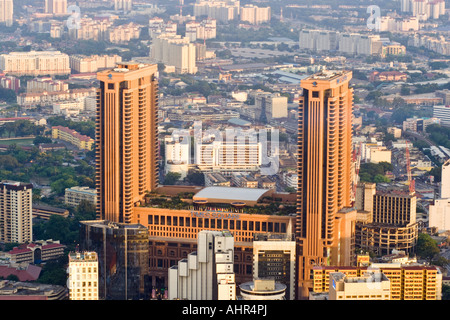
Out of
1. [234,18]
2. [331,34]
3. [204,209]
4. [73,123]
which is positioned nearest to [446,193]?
[204,209]

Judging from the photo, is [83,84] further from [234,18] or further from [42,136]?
[234,18]

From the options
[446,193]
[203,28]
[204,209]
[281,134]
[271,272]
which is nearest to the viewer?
[271,272]

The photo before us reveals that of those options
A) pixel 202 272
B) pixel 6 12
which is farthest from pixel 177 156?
pixel 6 12

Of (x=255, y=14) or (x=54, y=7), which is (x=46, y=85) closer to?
(x=255, y=14)

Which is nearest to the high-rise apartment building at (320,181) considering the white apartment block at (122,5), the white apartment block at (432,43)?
the white apartment block at (432,43)

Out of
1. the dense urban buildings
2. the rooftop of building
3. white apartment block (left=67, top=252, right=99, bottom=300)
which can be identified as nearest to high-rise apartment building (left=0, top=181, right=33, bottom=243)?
the rooftop of building

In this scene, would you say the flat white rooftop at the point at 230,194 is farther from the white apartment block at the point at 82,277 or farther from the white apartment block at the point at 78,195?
the white apartment block at the point at 78,195

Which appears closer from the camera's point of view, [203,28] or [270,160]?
[270,160]
